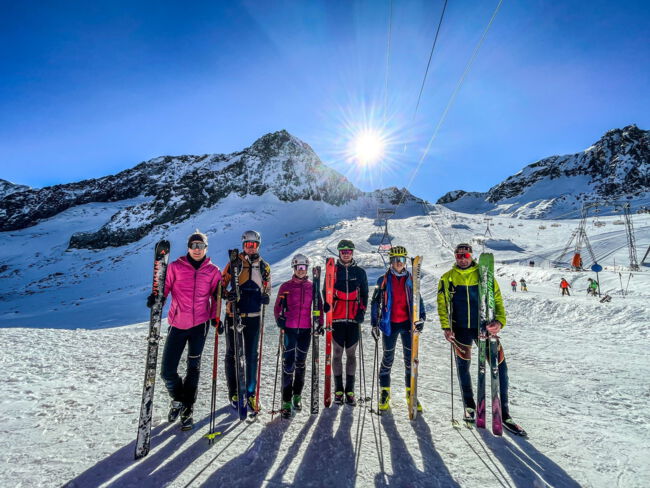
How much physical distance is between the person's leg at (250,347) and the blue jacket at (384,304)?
173cm

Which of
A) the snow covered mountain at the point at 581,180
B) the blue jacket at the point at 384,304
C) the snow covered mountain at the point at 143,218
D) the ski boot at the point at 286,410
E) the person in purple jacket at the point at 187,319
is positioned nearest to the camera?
the person in purple jacket at the point at 187,319

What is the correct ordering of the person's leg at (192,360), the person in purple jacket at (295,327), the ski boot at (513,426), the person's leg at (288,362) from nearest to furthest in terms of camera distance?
1. the ski boot at (513,426)
2. the person's leg at (192,360)
3. the person's leg at (288,362)
4. the person in purple jacket at (295,327)

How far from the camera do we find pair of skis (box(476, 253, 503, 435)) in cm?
379

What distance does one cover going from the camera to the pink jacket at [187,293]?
389 centimetres

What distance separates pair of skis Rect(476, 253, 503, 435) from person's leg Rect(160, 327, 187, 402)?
3.93 m

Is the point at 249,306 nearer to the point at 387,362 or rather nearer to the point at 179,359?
the point at 179,359

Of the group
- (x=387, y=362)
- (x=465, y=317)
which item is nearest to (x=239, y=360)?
(x=387, y=362)

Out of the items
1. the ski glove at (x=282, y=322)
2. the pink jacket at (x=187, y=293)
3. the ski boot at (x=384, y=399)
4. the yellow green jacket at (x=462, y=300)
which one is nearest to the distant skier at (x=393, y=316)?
the ski boot at (x=384, y=399)

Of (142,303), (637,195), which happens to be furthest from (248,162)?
(637,195)

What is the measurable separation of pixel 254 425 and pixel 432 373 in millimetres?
3985

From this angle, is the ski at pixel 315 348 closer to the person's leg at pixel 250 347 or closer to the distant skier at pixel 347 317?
the distant skier at pixel 347 317

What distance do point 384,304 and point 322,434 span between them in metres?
1.93

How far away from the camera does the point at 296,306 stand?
4434 millimetres

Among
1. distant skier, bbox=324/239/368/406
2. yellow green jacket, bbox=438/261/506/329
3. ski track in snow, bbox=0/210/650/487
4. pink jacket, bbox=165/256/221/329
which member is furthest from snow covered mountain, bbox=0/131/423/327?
yellow green jacket, bbox=438/261/506/329
